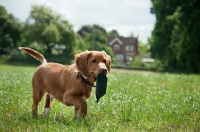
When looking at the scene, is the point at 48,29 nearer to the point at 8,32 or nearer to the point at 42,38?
the point at 42,38

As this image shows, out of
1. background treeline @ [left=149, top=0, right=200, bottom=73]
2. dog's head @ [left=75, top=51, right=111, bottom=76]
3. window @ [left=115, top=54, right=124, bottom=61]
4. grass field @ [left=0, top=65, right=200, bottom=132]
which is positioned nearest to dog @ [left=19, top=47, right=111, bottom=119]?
dog's head @ [left=75, top=51, right=111, bottom=76]

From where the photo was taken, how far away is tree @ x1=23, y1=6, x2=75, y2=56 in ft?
191

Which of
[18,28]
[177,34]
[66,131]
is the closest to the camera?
[66,131]

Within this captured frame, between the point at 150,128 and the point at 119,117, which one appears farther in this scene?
the point at 119,117

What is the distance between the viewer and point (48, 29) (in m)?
57.9

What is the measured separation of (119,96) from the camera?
26.6 feet

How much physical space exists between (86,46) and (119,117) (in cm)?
6130

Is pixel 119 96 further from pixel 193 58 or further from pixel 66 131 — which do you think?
pixel 193 58

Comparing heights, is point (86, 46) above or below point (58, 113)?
above

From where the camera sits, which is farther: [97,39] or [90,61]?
[97,39]

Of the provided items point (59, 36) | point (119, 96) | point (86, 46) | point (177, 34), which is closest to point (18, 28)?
point (59, 36)

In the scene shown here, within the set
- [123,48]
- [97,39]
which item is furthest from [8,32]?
[123,48]

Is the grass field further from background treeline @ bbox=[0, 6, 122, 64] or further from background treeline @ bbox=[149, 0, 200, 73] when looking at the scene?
background treeline @ bbox=[0, 6, 122, 64]

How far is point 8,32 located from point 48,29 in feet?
24.4
